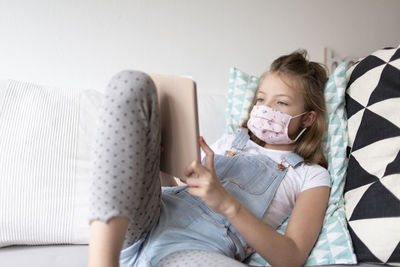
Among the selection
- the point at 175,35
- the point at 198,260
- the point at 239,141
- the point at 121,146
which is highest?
the point at 175,35

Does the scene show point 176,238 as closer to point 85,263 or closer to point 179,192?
point 179,192

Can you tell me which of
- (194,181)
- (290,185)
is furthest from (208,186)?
(290,185)

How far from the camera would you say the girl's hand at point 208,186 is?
2.47 ft

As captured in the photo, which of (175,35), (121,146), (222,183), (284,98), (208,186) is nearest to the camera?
(121,146)

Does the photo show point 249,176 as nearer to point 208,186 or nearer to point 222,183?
point 222,183

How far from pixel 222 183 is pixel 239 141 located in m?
0.20

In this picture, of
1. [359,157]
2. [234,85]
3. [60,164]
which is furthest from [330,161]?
[60,164]

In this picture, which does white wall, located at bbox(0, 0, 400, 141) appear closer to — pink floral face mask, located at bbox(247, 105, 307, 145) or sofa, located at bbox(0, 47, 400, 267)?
sofa, located at bbox(0, 47, 400, 267)

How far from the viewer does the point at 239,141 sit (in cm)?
116

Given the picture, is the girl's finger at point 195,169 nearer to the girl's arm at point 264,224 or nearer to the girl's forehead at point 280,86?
the girl's arm at point 264,224

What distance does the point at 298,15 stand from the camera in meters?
1.64

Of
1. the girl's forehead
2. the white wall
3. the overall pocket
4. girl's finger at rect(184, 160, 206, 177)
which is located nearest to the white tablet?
girl's finger at rect(184, 160, 206, 177)

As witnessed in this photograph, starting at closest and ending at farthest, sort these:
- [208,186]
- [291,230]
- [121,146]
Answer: [121,146] → [208,186] → [291,230]

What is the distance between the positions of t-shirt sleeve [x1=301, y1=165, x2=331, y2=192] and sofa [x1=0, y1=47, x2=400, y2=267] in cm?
3
